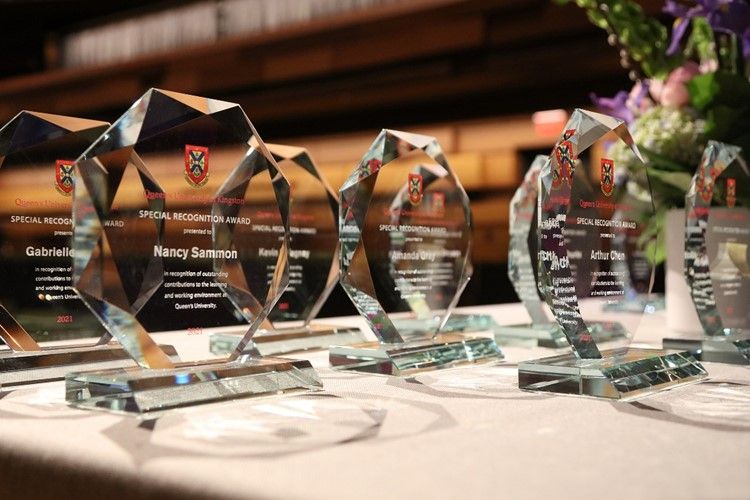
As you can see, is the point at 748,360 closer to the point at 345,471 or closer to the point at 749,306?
the point at 749,306

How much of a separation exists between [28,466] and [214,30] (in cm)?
302

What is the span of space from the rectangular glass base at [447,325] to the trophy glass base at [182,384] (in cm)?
26

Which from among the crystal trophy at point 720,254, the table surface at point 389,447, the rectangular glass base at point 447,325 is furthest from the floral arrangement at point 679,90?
the table surface at point 389,447

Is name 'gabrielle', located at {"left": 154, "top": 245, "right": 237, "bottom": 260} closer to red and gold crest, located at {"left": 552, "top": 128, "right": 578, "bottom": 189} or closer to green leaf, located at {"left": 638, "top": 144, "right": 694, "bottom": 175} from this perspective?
red and gold crest, located at {"left": 552, "top": 128, "right": 578, "bottom": 189}

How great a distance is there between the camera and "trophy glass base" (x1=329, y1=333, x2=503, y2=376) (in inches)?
39.4

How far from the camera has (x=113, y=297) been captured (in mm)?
794

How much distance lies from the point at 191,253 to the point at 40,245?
0.24m

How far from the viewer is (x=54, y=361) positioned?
0.96m

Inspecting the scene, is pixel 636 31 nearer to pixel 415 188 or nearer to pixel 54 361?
pixel 415 188

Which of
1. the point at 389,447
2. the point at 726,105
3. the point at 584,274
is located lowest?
the point at 389,447

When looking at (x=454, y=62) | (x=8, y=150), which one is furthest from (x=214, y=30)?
(x=8, y=150)

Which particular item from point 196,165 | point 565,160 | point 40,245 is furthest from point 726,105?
point 40,245

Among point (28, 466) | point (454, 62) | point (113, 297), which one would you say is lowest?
point (28, 466)

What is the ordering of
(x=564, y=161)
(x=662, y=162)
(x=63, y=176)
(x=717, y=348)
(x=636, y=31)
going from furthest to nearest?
(x=636, y=31)
(x=662, y=162)
(x=717, y=348)
(x=63, y=176)
(x=564, y=161)
